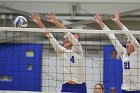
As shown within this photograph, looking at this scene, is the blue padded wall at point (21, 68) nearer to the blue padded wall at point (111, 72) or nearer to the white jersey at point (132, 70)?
the blue padded wall at point (111, 72)

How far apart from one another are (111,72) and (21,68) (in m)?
2.06

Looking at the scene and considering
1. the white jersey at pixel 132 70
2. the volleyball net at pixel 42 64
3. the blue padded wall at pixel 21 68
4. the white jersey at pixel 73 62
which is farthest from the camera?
the blue padded wall at pixel 21 68

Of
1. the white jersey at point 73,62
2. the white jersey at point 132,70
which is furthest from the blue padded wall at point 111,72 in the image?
the white jersey at point 132,70

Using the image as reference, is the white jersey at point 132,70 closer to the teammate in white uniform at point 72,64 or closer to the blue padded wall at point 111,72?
the teammate in white uniform at point 72,64

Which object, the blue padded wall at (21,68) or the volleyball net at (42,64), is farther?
the blue padded wall at (21,68)

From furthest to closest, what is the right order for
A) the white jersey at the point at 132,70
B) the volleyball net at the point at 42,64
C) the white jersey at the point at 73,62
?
the volleyball net at the point at 42,64
the white jersey at the point at 73,62
the white jersey at the point at 132,70

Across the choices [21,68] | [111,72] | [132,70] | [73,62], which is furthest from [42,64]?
[132,70]

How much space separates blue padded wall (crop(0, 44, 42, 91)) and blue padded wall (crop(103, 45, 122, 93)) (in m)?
1.50

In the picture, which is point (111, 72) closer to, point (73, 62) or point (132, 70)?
point (73, 62)

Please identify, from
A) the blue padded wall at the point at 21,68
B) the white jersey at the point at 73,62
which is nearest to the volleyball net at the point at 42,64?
the blue padded wall at the point at 21,68

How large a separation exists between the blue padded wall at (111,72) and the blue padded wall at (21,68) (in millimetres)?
1496

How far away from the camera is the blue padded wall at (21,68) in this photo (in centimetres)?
920

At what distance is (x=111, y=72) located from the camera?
30.1ft

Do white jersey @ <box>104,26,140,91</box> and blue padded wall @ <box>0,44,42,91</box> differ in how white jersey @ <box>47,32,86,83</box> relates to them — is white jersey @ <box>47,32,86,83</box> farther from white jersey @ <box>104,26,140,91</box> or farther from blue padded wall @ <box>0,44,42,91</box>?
blue padded wall @ <box>0,44,42,91</box>
